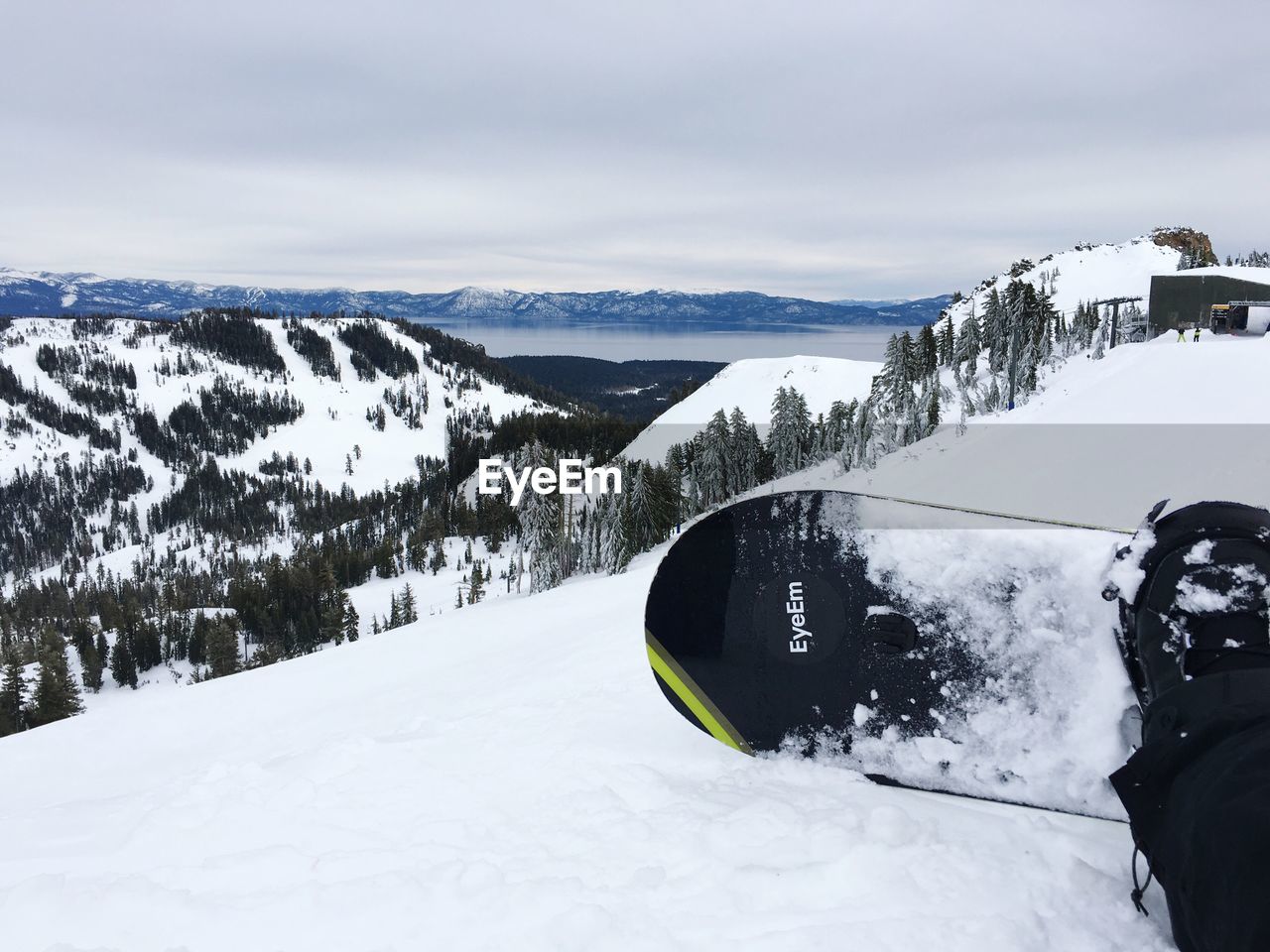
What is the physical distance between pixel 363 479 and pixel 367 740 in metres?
199

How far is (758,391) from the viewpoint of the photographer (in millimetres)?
140125

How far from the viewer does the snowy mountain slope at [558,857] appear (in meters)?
2.42

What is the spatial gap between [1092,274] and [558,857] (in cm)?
10873

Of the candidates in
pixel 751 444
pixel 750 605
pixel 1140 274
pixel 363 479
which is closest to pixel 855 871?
pixel 750 605

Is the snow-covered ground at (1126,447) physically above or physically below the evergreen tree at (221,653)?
above

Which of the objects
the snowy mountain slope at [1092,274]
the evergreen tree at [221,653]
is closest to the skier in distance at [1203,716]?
the snowy mountain slope at [1092,274]

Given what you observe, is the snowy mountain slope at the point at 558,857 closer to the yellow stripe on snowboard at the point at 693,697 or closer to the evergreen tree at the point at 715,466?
the yellow stripe on snowboard at the point at 693,697

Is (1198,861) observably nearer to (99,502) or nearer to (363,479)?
(363,479)

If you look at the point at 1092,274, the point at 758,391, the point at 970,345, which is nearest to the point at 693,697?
the point at 970,345

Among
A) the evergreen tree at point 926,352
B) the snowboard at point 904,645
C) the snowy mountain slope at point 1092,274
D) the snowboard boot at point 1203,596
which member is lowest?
the snowboard at point 904,645

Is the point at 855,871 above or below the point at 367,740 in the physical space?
above

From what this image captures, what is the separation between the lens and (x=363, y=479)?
18812 cm

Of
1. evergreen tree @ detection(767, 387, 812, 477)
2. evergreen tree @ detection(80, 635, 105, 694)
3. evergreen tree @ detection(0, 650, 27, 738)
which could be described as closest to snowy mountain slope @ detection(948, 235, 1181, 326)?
evergreen tree @ detection(767, 387, 812, 477)

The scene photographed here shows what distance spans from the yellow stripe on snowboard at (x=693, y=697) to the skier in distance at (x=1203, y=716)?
2005 mm
